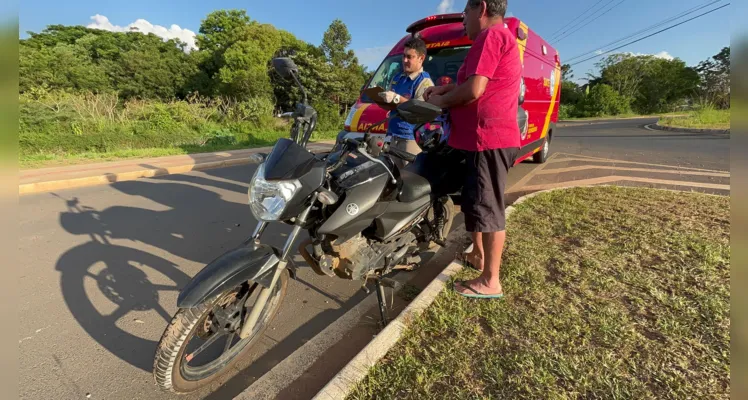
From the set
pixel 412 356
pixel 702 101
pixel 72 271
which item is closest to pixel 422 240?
pixel 412 356

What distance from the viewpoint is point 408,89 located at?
3557 millimetres

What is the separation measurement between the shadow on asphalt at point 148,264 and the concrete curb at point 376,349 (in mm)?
579

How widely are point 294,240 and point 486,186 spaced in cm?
140

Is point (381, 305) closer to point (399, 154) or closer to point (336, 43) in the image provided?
point (399, 154)

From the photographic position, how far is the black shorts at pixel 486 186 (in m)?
2.58

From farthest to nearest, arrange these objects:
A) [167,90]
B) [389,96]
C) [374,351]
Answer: [167,90] < [389,96] < [374,351]

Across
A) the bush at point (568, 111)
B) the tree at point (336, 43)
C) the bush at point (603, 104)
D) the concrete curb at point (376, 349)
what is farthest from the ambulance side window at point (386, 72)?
the bush at point (603, 104)

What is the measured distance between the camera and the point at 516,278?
9.60 feet

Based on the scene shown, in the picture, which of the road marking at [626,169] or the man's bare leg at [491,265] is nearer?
the man's bare leg at [491,265]

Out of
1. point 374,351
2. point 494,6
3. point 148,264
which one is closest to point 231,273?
point 374,351

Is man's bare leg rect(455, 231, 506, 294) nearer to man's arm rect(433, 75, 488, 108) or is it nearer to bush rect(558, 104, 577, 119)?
man's arm rect(433, 75, 488, 108)

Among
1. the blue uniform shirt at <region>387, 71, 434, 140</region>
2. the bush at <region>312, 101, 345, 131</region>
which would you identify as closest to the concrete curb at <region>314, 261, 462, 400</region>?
the blue uniform shirt at <region>387, 71, 434, 140</region>

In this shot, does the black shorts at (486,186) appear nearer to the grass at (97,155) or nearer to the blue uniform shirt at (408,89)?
the blue uniform shirt at (408,89)

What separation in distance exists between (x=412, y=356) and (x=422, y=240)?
1.08m
